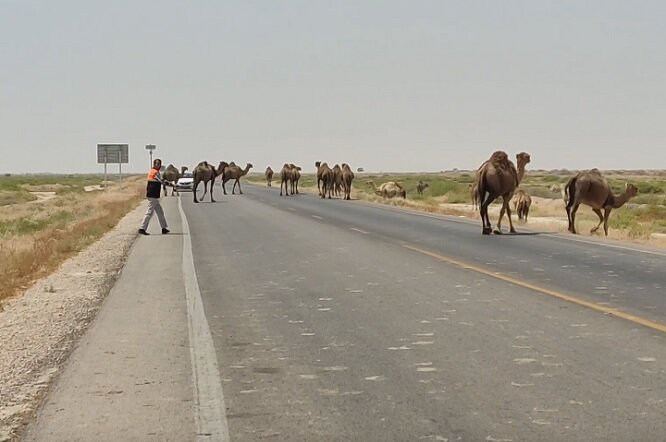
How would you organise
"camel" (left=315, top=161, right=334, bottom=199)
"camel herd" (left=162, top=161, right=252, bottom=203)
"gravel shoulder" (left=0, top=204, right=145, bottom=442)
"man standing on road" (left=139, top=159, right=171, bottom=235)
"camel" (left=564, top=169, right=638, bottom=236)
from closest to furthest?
"gravel shoulder" (left=0, top=204, right=145, bottom=442)
"man standing on road" (left=139, top=159, right=171, bottom=235)
"camel" (left=564, top=169, right=638, bottom=236)
"camel herd" (left=162, top=161, right=252, bottom=203)
"camel" (left=315, top=161, right=334, bottom=199)

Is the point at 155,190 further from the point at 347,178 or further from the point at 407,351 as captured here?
the point at 347,178

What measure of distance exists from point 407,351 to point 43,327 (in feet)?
15.0

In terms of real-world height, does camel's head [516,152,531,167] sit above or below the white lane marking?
above

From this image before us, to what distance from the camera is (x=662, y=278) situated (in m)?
13.9

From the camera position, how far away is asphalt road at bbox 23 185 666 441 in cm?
612

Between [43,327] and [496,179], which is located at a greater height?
[496,179]

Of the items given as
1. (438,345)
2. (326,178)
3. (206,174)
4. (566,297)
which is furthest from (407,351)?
(326,178)

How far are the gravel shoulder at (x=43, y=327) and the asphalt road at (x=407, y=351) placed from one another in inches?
8.6

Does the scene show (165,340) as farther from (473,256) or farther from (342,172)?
(342,172)

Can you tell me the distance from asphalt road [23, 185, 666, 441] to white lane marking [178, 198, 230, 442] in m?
0.02

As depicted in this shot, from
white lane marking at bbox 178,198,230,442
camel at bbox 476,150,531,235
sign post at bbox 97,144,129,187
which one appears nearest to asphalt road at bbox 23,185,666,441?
white lane marking at bbox 178,198,230,442

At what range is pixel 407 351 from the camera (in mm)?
8461

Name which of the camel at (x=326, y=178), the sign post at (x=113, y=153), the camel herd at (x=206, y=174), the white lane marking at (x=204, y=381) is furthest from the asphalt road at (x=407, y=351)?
the sign post at (x=113, y=153)

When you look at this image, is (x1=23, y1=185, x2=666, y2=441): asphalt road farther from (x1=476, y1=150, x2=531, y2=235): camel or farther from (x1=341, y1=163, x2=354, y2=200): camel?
(x1=341, y1=163, x2=354, y2=200): camel
